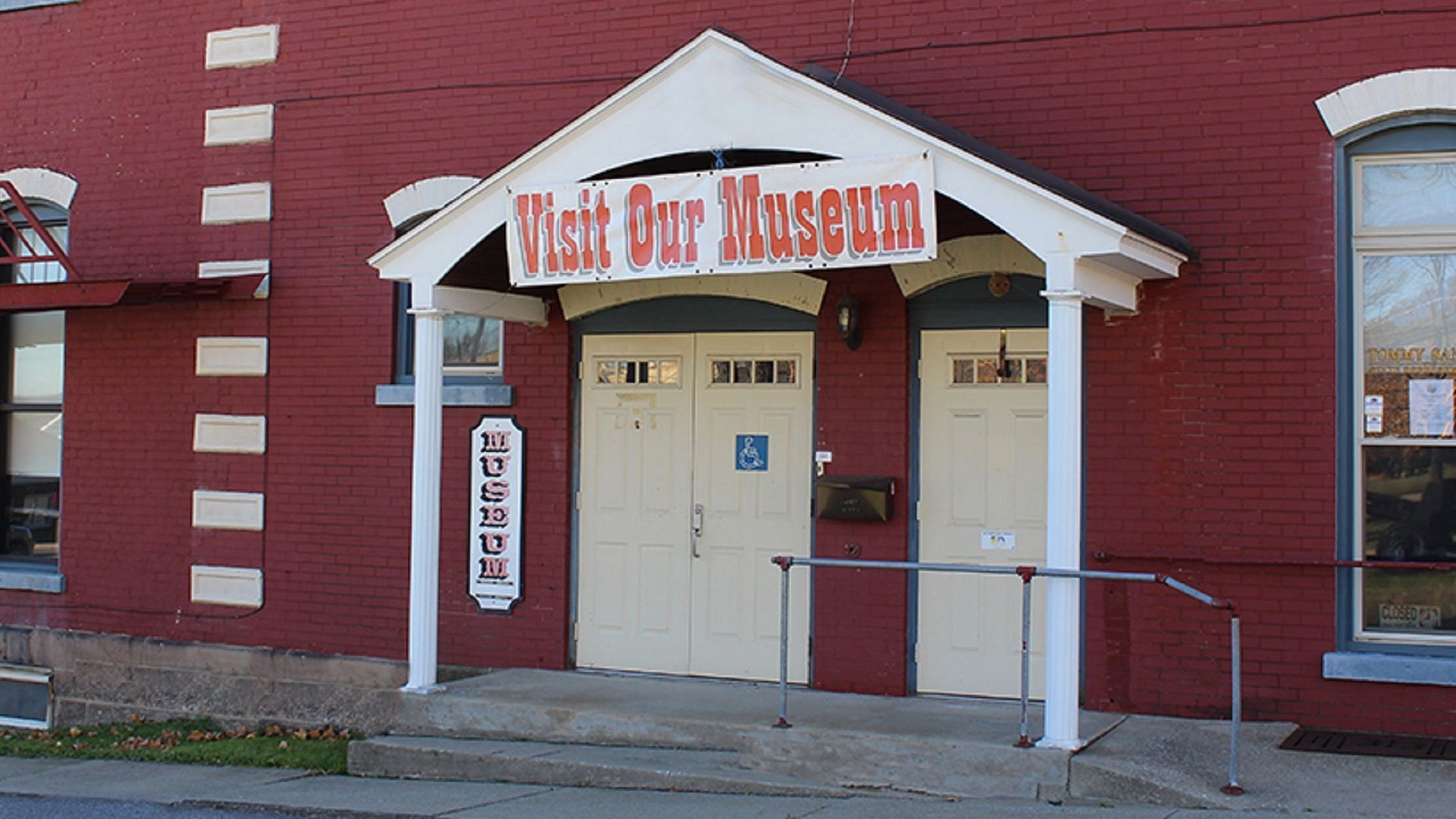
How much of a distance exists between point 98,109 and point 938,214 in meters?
7.31

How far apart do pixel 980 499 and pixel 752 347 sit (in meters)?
1.88

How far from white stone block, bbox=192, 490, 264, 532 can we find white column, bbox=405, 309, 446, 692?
7.66 ft

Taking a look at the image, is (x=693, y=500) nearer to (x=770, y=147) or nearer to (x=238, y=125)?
(x=770, y=147)

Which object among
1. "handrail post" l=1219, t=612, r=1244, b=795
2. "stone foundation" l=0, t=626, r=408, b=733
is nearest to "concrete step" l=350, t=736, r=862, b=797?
"stone foundation" l=0, t=626, r=408, b=733

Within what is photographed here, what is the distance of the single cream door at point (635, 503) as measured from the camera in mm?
10242

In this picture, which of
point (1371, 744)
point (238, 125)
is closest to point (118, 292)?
point (238, 125)

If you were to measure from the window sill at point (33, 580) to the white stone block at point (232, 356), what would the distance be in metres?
2.20

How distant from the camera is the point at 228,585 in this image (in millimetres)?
11547

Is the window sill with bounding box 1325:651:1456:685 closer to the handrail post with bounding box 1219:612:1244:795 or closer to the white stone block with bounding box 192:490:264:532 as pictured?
the handrail post with bounding box 1219:612:1244:795

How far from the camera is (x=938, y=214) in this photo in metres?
9.12

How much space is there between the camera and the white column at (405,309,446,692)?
956cm

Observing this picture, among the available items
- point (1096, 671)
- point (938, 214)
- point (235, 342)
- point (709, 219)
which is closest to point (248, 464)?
point (235, 342)

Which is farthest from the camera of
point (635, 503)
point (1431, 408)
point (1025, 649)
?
point (635, 503)

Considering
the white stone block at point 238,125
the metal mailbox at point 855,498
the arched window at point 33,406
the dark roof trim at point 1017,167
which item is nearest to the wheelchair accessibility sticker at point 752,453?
the metal mailbox at point 855,498
